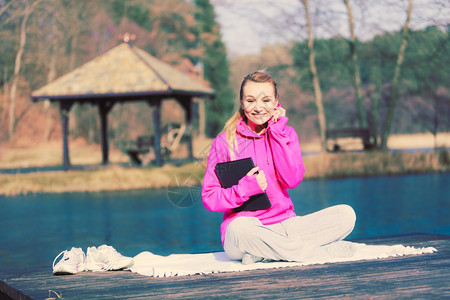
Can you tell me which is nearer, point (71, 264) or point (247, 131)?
point (71, 264)

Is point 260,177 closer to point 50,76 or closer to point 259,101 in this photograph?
point 259,101

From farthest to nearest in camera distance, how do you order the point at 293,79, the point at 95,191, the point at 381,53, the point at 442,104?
1. the point at 293,79
2. the point at 442,104
3. the point at 381,53
4. the point at 95,191

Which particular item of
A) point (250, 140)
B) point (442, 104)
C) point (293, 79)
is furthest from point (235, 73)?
point (250, 140)

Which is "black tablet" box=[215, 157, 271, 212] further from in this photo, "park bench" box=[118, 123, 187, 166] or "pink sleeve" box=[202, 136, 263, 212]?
"park bench" box=[118, 123, 187, 166]

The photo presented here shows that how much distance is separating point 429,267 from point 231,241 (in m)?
1.37

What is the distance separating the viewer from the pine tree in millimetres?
47469

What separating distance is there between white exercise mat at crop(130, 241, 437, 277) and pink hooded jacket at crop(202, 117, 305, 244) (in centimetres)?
33

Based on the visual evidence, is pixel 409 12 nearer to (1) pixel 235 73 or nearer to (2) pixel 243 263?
(2) pixel 243 263

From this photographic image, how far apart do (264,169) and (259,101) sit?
0.50m

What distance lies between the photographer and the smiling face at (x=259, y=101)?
17.1 feet

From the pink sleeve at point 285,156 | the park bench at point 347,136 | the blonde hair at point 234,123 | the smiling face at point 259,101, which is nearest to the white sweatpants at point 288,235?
the pink sleeve at point 285,156

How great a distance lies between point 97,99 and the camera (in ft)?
77.6

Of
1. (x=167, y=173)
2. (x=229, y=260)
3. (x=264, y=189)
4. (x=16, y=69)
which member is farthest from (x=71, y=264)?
(x=16, y=69)

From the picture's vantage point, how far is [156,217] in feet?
46.0
